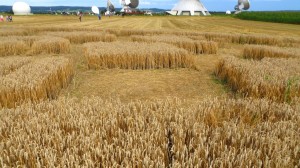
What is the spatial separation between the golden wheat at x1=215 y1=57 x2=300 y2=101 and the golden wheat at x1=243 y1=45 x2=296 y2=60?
3433 mm

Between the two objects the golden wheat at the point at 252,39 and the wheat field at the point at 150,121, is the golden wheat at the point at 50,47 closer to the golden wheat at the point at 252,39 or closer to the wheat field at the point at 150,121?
the wheat field at the point at 150,121

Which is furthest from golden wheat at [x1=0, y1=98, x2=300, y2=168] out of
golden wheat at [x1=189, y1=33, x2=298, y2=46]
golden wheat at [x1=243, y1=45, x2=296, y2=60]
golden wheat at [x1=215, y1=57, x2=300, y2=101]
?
golden wheat at [x1=189, y1=33, x2=298, y2=46]

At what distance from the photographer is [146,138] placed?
3365 millimetres

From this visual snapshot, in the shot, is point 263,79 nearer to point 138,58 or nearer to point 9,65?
point 138,58

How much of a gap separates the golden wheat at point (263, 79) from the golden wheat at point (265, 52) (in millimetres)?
3433

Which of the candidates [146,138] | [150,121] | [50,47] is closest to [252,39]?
[50,47]

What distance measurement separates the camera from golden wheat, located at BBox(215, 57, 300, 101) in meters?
7.01

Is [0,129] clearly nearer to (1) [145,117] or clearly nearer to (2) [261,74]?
(1) [145,117]

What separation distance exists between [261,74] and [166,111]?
4949 mm

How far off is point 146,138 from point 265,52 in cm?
1318

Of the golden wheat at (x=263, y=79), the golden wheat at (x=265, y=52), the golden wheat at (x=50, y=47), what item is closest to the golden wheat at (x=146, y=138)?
the golden wheat at (x=263, y=79)

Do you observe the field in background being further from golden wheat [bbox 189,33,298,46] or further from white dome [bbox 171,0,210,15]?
white dome [bbox 171,0,210,15]

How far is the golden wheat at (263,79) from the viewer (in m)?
7.01

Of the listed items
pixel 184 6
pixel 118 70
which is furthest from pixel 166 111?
pixel 184 6
